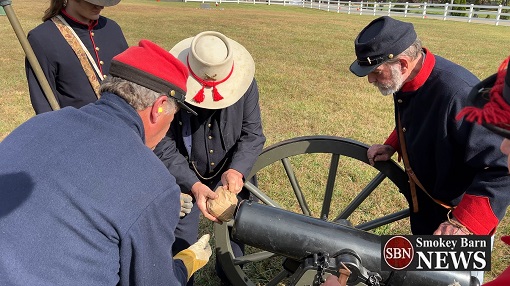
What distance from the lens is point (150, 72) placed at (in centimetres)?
165

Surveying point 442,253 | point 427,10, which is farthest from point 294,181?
point 427,10

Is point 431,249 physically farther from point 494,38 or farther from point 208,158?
point 494,38

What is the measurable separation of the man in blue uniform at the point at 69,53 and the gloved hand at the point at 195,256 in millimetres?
1135

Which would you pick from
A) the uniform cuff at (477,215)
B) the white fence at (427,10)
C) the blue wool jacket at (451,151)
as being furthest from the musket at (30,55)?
the white fence at (427,10)

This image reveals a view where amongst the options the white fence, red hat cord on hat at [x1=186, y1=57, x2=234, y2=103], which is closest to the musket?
red hat cord on hat at [x1=186, y1=57, x2=234, y2=103]

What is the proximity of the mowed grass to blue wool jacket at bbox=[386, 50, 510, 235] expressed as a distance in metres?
1.38

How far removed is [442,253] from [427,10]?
30.9 m

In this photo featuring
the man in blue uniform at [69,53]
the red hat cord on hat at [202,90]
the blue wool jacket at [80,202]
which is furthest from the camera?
the man in blue uniform at [69,53]

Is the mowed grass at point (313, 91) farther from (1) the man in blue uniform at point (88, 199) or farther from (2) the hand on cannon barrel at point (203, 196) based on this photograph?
(1) the man in blue uniform at point (88, 199)

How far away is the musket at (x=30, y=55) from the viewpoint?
6.95 feet

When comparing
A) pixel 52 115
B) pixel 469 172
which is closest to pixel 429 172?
pixel 469 172

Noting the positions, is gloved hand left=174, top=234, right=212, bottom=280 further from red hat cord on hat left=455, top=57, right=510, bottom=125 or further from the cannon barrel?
red hat cord on hat left=455, top=57, right=510, bottom=125

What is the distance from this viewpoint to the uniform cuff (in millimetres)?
2068

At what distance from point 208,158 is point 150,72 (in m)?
1.17
